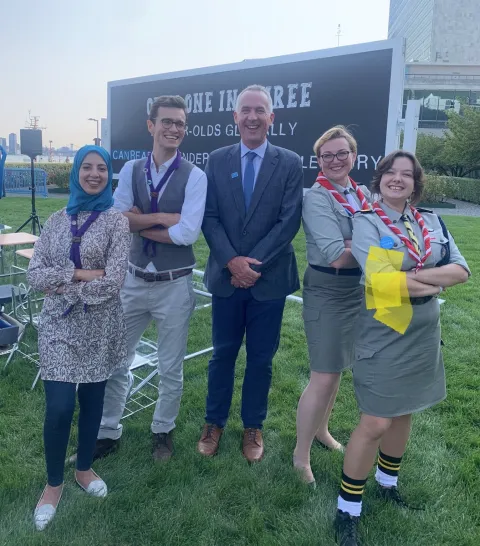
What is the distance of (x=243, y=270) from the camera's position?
2.67 meters

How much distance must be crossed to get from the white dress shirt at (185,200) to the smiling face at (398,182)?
99 centimetres

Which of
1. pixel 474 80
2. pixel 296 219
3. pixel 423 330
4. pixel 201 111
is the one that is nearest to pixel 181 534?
pixel 423 330

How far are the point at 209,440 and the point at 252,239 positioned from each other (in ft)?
4.19

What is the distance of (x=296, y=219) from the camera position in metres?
2.75

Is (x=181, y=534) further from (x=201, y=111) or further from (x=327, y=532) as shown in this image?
(x=201, y=111)

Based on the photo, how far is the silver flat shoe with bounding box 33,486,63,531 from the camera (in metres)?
2.29

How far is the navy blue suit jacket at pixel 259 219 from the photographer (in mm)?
2725

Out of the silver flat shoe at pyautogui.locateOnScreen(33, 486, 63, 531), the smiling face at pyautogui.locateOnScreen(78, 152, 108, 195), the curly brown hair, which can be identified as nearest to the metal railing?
the smiling face at pyautogui.locateOnScreen(78, 152, 108, 195)

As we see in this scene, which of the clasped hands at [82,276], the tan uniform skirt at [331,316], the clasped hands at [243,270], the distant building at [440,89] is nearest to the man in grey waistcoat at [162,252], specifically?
the clasped hands at [243,270]

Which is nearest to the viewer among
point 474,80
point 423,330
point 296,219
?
point 423,330

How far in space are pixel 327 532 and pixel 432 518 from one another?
0.56 m

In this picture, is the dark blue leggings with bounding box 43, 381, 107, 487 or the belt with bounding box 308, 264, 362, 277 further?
the belt with bounding box 308, 264, 362, 277

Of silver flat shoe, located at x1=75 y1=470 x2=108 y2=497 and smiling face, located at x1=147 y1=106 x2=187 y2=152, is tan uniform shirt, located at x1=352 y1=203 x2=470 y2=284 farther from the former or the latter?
silver flat shoe, located at x1=75 y1=470 x2=108 y2=497

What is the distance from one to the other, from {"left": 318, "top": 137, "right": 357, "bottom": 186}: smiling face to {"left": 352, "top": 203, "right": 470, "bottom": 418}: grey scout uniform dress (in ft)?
1.38
